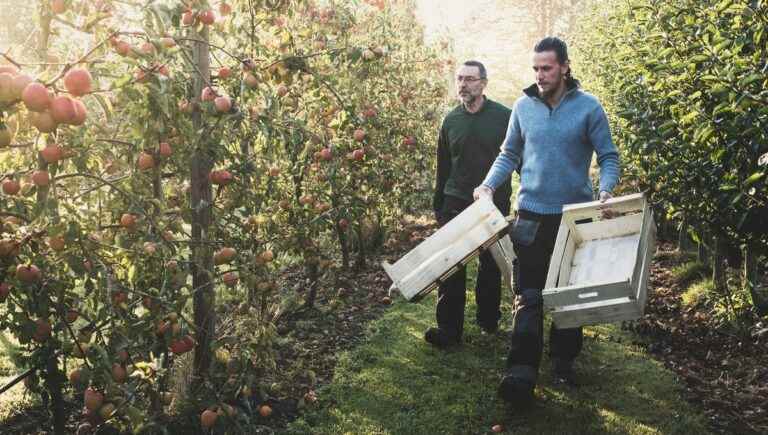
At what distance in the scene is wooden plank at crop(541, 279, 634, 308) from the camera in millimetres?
3742

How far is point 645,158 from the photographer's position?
6.26 meters

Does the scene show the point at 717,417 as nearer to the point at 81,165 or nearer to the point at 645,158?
the point at 645,158

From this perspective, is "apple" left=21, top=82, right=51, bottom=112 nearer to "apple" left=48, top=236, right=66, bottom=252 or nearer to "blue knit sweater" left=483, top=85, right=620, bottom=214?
"apple" left=48, top=236, right=66, bottom=252

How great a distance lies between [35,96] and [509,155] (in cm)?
334

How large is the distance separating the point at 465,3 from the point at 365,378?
1477 inches

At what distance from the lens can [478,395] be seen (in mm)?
4715

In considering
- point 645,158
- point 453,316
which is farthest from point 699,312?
point 453,316

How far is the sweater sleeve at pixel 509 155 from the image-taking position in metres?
4.67

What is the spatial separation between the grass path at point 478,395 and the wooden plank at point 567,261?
0.81 meters

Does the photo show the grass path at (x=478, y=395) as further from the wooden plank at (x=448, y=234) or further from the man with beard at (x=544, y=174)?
the wooden plank at (x=448, y=234)

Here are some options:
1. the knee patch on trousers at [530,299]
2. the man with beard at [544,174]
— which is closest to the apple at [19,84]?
the man with beard at [544,174]

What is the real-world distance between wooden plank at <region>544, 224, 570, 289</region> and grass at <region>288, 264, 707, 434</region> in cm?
84

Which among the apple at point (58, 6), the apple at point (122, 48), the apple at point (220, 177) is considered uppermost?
the apple at point (58, 6)

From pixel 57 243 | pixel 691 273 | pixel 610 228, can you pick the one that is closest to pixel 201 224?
pixel 57 243
